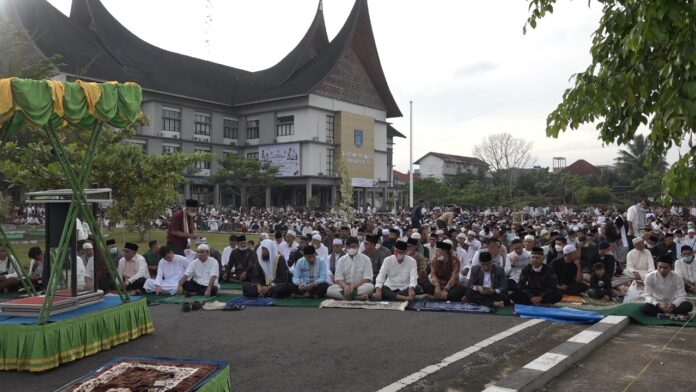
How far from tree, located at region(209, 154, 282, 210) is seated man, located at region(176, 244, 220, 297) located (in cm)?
2838

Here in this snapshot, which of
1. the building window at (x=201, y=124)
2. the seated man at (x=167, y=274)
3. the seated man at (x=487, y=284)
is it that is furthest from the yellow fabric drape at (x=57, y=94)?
the building window at (x=201, y=124)

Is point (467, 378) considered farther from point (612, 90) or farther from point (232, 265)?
point (232, 265)

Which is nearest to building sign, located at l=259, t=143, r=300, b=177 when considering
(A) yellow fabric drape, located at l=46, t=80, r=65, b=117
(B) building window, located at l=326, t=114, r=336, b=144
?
(B) building window, located at l=326, t=114, r=336, b=144

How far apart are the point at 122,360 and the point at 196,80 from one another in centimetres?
4431

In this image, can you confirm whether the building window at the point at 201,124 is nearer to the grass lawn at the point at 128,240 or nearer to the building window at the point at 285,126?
the building window at the point at 285,126

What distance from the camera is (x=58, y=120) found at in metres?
7.01

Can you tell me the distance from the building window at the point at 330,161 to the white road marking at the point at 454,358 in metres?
36.8

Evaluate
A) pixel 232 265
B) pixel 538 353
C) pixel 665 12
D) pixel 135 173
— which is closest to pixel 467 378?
pixel 538 353

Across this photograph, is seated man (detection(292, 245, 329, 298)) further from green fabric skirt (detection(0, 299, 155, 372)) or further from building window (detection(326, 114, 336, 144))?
building window (detection(326, 114, 336, 144))

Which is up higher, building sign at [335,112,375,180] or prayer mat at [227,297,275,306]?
building sign at [335,112,375,180]

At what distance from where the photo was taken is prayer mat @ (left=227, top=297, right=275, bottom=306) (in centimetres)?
948

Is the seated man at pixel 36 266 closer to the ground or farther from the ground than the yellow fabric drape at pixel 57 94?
closer to the ground

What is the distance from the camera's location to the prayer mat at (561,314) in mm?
7703

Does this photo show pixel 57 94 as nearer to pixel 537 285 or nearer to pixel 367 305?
pixel 367 305
